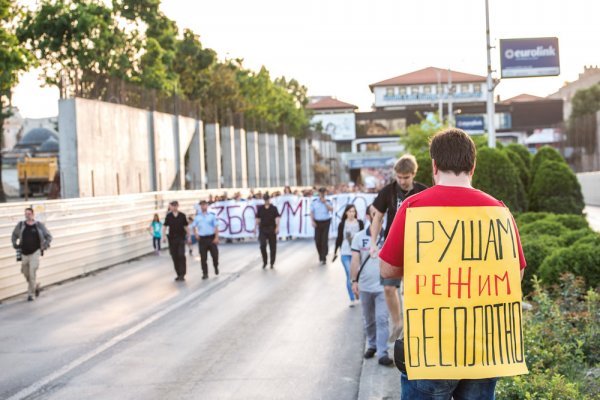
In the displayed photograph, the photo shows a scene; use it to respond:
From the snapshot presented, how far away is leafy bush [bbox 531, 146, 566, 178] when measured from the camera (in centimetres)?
2350

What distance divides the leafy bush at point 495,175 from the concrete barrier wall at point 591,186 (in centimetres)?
3789

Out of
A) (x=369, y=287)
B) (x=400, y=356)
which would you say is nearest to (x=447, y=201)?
(x=400, y=356)

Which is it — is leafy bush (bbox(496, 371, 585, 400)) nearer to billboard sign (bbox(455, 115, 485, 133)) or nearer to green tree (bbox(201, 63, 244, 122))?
billboard sign (bbox(455, 115, 485, 133))

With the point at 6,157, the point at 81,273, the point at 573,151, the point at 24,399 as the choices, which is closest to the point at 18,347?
the point at 24,399

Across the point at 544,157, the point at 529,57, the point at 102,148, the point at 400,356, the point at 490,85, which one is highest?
the point at 529,57

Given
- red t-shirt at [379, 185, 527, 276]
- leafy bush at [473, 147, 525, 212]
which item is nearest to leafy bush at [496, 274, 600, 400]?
red t-shirt at [379, 185, 527, 276]

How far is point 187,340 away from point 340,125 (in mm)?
132460

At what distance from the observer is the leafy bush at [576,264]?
11.4 meters

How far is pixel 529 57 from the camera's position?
1227 inches

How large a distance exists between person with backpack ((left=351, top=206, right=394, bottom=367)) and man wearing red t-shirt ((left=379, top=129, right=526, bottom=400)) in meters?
5.64

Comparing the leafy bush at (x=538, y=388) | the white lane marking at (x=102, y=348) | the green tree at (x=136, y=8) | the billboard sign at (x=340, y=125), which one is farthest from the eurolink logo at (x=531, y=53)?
the billboard sign at (x=340, y=125)

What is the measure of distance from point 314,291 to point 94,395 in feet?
29.2

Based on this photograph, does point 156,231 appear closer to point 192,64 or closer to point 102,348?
point 102,348

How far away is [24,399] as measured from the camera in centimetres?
926
